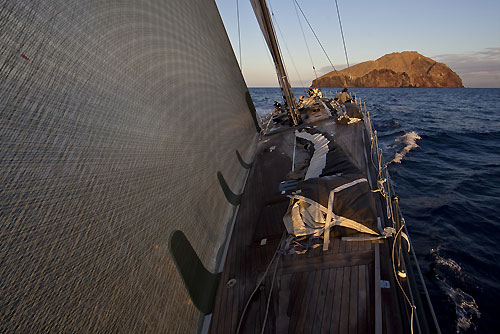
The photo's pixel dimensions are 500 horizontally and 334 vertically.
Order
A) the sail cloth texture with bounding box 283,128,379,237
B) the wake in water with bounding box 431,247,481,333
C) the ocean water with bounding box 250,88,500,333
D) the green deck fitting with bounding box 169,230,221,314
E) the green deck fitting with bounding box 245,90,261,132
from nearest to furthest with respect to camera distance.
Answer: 1. the green deck fitting with bounding box 169,230,221,314
2. the sail cloth texture with bounding box 283,128,379,237
3. the wake in water with bounding box 431,247,481,333
4. the ocean water with bounding box 250,88,500,333
5. the green deck fitting with bounding box 245,90,261,132

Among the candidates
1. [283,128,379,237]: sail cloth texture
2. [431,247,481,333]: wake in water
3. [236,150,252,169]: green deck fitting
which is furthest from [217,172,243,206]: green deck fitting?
[431,247,481,333]: wake in water

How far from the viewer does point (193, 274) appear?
3.61 metres

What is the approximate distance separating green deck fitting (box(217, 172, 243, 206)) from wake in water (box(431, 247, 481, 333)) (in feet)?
17.1

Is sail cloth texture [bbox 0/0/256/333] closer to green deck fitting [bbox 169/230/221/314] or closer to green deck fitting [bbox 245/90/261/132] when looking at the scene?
green deck fitting [bbox 169/230/221/314]

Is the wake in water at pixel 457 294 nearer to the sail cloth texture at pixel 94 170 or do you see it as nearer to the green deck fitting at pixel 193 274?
the green deck fitting at pixel 193 274

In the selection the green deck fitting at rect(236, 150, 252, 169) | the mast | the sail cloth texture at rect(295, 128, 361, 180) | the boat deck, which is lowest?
the boat deck

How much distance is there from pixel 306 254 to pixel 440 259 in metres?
4.87

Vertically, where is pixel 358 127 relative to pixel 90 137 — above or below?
below

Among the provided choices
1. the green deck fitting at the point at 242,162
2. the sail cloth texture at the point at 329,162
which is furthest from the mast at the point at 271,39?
the sail cloth texture at the point at 329,162

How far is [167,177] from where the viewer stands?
334 centimetres

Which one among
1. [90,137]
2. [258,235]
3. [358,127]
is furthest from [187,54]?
[358,127]

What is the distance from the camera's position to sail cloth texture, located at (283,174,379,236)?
4062 mm

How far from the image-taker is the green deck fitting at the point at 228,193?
5630 mm

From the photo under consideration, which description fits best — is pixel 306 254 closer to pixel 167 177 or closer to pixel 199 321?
pixel 199 321
